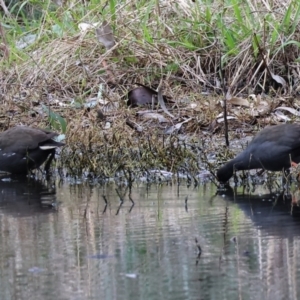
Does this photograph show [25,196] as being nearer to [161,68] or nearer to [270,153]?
[270,153]

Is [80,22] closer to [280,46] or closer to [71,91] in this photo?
[71,91]

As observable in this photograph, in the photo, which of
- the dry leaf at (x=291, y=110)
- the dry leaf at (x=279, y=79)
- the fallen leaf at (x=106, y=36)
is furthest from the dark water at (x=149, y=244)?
A: the fallen leaf at (x=106, y=36)

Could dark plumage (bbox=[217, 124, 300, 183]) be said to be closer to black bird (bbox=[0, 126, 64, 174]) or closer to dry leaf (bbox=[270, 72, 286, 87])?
black bird (bbox=[0, 126, 64, 174])

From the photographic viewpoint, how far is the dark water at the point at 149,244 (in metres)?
4.95

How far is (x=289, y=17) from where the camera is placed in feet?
37.3

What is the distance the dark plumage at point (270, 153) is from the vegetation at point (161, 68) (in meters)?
1.11

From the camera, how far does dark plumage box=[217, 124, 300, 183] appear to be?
8.40 meters

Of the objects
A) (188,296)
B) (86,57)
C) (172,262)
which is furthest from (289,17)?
(188,296)

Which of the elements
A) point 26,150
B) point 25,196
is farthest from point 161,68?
point 25,196

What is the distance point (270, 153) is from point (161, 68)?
3439 millimetres

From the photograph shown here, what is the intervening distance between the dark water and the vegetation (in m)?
2.18

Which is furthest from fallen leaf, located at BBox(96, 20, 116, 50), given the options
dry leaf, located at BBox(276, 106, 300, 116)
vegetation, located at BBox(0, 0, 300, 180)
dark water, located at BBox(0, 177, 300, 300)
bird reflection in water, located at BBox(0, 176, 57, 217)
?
dark water, located at BBox(0, 177, 300, 300)

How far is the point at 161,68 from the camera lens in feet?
38.2

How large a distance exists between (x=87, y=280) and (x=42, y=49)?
25.3 ft
